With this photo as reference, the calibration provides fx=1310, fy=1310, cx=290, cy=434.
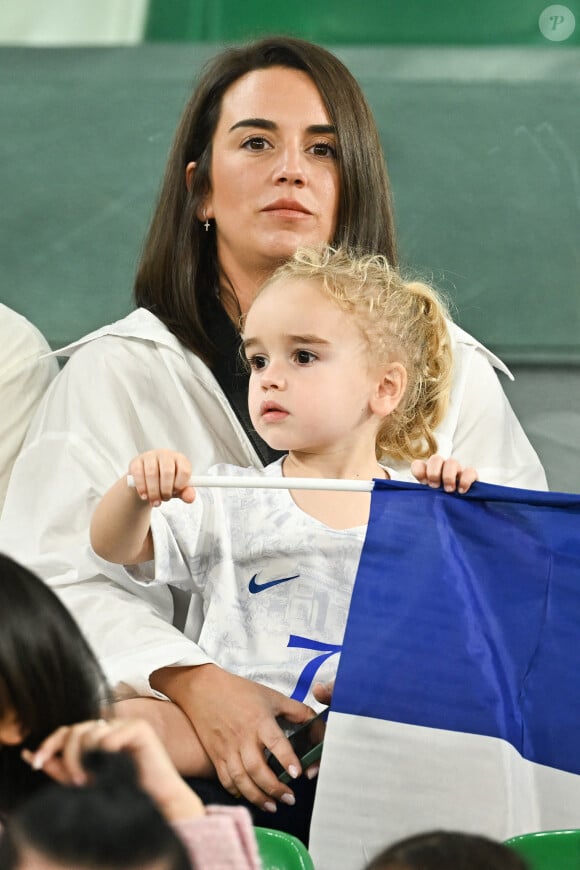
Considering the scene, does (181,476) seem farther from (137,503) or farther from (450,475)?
(450,475)

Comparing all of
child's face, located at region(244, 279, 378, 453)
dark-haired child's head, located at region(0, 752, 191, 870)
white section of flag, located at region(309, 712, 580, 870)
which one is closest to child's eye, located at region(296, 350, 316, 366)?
child's face, located at region(244, 279, 378, 453)

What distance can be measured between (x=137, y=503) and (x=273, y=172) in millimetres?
697

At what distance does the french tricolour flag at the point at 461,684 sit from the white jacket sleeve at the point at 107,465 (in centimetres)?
25

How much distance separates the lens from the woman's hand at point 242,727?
4.81 ft

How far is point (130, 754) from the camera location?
792 millimetres

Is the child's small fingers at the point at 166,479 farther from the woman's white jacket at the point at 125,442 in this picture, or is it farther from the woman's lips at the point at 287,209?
the woman's lips at the point at 287,209

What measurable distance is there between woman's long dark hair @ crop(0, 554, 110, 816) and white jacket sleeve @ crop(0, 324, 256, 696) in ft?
2.11

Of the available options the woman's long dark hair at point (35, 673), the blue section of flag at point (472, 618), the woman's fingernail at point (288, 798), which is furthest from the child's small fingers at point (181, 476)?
the woman's long dark hair at point (35, 673)

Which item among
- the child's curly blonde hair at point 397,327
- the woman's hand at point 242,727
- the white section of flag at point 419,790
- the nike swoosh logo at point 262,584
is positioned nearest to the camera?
the white section of flag at point 419,790

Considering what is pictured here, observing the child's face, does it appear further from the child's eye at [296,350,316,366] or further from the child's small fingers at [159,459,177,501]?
the child's small fingers at [159,459,177,501]

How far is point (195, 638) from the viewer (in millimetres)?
1702

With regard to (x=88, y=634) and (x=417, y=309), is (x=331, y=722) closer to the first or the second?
(x=88, y=634)

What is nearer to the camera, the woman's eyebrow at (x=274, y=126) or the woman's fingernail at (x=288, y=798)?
the woman's fingernail at (x=288, y=798)

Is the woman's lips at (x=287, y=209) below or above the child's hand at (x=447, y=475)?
above
